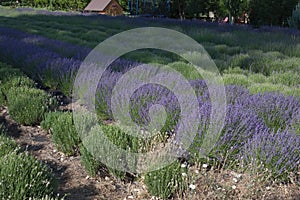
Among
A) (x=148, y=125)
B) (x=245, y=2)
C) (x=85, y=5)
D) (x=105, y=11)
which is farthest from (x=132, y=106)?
(x=85, y=5)

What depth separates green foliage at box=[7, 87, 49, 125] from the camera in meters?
4.06

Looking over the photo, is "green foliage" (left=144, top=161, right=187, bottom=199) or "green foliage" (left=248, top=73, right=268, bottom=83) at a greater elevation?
"green foliage" (left=248, top=73, right=268, bottom=83)

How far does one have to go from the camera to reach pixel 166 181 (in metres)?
2.55

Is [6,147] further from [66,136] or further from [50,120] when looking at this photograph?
[50,120]

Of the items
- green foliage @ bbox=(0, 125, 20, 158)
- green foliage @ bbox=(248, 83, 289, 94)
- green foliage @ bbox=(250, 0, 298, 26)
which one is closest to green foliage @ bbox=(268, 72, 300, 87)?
green foliage @ bbox=(248, 83, 289, 94)

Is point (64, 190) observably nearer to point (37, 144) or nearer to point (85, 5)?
point (37, 144)

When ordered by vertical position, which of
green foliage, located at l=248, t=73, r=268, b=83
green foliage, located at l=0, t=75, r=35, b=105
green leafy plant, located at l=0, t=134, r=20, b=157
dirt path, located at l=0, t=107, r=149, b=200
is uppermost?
green foliage, located at l=248, t=73, r=268, b=83

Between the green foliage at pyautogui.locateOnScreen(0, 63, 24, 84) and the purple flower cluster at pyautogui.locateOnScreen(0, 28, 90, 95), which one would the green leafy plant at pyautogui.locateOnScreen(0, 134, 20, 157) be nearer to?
the purple flower cluster at pyautogui.locateOnScreen(0, 28, 90, 95)

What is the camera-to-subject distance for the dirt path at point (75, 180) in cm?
274

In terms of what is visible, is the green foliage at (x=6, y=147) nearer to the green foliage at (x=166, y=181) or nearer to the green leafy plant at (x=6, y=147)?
the green leafy plant at (x=6, y=147)

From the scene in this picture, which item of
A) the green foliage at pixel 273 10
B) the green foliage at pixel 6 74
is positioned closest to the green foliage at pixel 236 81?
the green foliage at pixel 6 74

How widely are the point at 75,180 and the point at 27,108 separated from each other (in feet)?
4.78

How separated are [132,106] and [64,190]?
116cm

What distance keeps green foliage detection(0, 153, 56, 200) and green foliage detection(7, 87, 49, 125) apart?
1552mm
